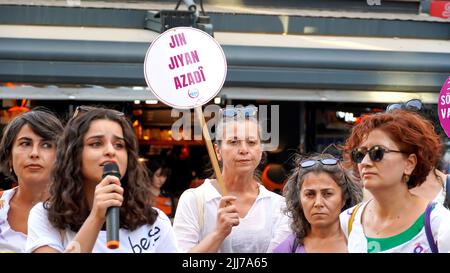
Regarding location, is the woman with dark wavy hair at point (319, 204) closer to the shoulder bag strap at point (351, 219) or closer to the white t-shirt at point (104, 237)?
the shoulder bag strap at point (351, 219)

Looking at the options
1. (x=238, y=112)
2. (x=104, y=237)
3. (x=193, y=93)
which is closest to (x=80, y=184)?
(x=104, y=237)

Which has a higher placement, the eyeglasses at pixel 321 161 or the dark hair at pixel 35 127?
the dark hair at pixel 35 127

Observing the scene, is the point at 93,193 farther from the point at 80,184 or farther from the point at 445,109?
the point at 445,109

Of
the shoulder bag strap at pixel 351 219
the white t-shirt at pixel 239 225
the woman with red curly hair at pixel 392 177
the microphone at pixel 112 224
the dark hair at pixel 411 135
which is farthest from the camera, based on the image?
the white t-shirt at pixel 239 225

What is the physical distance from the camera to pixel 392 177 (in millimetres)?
3537

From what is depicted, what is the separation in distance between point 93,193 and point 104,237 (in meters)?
0.20

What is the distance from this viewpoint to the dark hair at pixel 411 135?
357 centimetres

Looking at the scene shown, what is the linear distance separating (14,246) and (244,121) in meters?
1.25

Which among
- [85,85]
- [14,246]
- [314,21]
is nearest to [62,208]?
[14,246]

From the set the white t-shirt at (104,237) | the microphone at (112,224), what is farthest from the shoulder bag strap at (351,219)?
the microphone at (112,224)

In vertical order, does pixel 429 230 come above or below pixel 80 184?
below

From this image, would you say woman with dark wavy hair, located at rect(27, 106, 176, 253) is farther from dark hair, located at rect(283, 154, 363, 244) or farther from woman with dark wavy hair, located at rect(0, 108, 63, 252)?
dark hair, located at rect(283, 154, 363, 244)

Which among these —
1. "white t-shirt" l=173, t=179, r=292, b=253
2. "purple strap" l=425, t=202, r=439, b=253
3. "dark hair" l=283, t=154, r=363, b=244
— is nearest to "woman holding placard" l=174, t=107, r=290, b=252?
"white t-shirt" l=173, t=179, r=292, b=253

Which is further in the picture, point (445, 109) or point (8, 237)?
point (445, 109)
